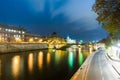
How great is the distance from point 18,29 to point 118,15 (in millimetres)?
149431

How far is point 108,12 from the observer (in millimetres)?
24828

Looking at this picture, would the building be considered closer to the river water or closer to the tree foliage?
the river water

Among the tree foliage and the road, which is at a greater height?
the tree foliage

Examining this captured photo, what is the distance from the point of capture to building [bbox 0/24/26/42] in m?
142

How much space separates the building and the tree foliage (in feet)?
366

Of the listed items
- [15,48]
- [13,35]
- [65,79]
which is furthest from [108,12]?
[13,35]

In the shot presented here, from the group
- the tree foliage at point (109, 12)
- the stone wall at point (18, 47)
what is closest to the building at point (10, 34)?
the stone wall at point (18, 47)

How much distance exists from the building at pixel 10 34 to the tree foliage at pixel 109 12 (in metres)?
112

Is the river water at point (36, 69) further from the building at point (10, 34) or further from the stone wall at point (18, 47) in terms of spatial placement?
the building at point (10, 34)

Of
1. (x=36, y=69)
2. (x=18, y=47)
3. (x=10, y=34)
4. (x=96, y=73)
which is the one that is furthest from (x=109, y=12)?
(x=10, y=34)

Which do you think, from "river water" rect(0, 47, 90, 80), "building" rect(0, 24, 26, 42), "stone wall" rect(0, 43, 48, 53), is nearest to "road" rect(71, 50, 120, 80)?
"river water" rect(0, 47, 90, 80)

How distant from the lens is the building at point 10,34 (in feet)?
465

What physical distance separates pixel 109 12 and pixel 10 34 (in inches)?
5270

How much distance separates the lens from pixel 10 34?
15300 cm
